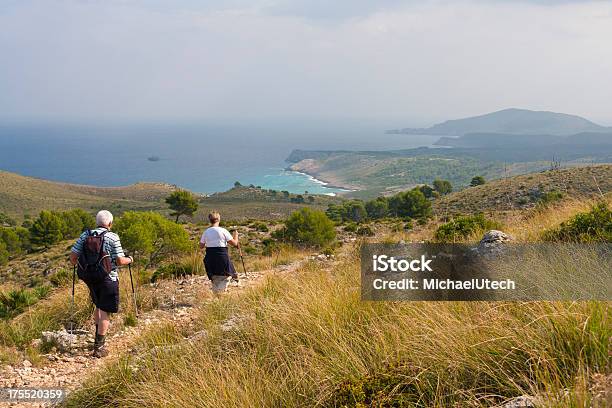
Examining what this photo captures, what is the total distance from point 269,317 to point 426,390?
6.83 feet

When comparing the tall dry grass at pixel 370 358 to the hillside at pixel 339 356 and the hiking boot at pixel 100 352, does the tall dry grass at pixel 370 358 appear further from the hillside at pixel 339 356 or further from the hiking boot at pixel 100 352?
the hiking boot at pixel 100 352

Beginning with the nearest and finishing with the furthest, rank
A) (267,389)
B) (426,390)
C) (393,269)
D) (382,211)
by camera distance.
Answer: (426,390), (267,389), (393,269), (382,211)

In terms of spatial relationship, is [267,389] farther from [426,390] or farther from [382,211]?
[382,211]

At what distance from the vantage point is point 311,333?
399 centimetres

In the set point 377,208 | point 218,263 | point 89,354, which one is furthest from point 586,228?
point 377,208

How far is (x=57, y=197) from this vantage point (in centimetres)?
10456

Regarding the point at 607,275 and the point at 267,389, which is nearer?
the point at 267,389

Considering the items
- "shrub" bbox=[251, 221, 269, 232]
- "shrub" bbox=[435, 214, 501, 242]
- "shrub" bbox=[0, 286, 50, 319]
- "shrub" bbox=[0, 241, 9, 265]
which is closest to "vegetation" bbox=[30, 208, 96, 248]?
"shrub" bbox=[0, 241, 9, 265]

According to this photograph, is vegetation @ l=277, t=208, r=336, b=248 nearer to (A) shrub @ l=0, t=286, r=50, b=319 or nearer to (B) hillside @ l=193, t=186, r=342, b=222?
(A) shrub @ l=0, t=286, r=50, b=319

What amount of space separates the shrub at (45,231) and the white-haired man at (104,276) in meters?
41.9

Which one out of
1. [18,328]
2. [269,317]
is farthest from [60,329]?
[269,317]

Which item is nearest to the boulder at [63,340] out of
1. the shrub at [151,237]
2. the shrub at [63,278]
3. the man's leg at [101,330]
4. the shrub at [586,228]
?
the man's leg at [101,330]

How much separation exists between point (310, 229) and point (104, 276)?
19.4 metres

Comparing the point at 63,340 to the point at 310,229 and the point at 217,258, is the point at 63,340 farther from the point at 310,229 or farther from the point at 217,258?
the point at 310,229
